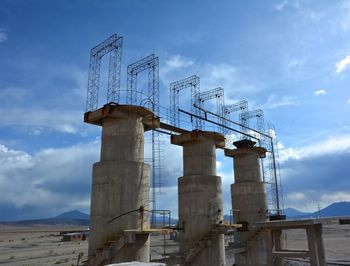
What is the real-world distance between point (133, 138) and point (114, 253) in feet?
21.1

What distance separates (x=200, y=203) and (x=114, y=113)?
1245 centimetres

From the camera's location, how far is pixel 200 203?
91.9 feet

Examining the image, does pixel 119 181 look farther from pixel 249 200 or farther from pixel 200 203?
pixel 249 200

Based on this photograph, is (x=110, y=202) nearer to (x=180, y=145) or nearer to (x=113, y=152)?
(x=113, y=152)

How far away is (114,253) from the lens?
56.6 feet

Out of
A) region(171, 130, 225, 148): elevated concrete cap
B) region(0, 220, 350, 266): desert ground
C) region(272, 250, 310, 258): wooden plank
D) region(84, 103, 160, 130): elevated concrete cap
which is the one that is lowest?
region(0, 220, 350, 266): desert ground

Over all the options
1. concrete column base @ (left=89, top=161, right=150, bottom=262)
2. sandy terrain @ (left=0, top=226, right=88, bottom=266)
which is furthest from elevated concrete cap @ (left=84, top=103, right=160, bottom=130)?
sandy terrain @ (left=0, top=226, right=88, bottom=266)

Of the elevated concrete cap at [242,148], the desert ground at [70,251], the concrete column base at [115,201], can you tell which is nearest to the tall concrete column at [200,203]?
the desert ground at [70,251]

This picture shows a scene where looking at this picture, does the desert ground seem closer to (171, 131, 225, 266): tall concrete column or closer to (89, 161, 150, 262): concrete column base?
(89, 161, 150, 262): concrete column base

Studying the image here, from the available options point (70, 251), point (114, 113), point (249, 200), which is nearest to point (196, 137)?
point (114, 113)

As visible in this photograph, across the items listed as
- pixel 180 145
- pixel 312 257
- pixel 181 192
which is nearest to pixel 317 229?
pixel 312 257

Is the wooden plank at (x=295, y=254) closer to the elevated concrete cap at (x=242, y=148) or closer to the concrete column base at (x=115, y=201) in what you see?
the concrete column base at (x=115, y=201)

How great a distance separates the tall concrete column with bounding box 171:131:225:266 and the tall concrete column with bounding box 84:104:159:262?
9.12 metres

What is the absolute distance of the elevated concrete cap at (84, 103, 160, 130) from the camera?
1952 cm
